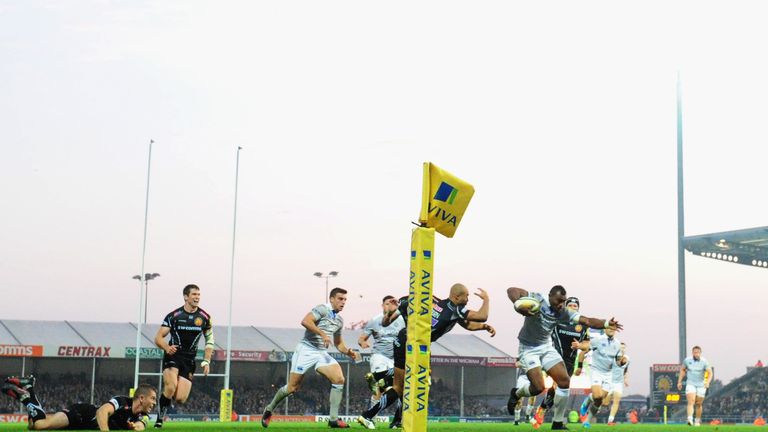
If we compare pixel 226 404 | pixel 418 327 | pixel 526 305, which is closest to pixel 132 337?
pixel 226 404

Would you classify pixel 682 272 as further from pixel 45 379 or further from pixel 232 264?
pixel 45 379

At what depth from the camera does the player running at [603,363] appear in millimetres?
28188

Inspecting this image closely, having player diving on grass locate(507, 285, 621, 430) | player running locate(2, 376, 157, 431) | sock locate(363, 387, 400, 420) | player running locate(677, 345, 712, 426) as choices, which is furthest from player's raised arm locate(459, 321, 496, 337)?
player running locate(677, 345, 712, 426)

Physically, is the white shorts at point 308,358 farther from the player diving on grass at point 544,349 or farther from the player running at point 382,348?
the player diving on grass at point 544,349

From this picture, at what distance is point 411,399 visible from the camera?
1027cm

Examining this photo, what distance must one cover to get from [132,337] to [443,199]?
49647mm

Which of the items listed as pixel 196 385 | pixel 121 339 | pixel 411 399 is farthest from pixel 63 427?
pixel 196 385

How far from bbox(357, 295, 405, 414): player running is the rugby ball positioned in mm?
3849

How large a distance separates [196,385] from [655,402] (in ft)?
88.2

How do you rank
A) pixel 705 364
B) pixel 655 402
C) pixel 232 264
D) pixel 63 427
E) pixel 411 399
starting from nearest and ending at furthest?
pixel 411 399, pixel 63 427, pixel 705 364, pixel 232 264, pixel 655 402

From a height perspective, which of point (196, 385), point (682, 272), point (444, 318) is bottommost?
point (196, 385)

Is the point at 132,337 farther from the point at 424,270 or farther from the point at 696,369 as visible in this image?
the point at 424,270

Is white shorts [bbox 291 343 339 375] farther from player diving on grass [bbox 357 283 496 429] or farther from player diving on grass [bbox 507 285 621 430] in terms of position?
player diving on grass [bbox 507 285 621 430]

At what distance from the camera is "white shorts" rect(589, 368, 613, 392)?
94.3ft
